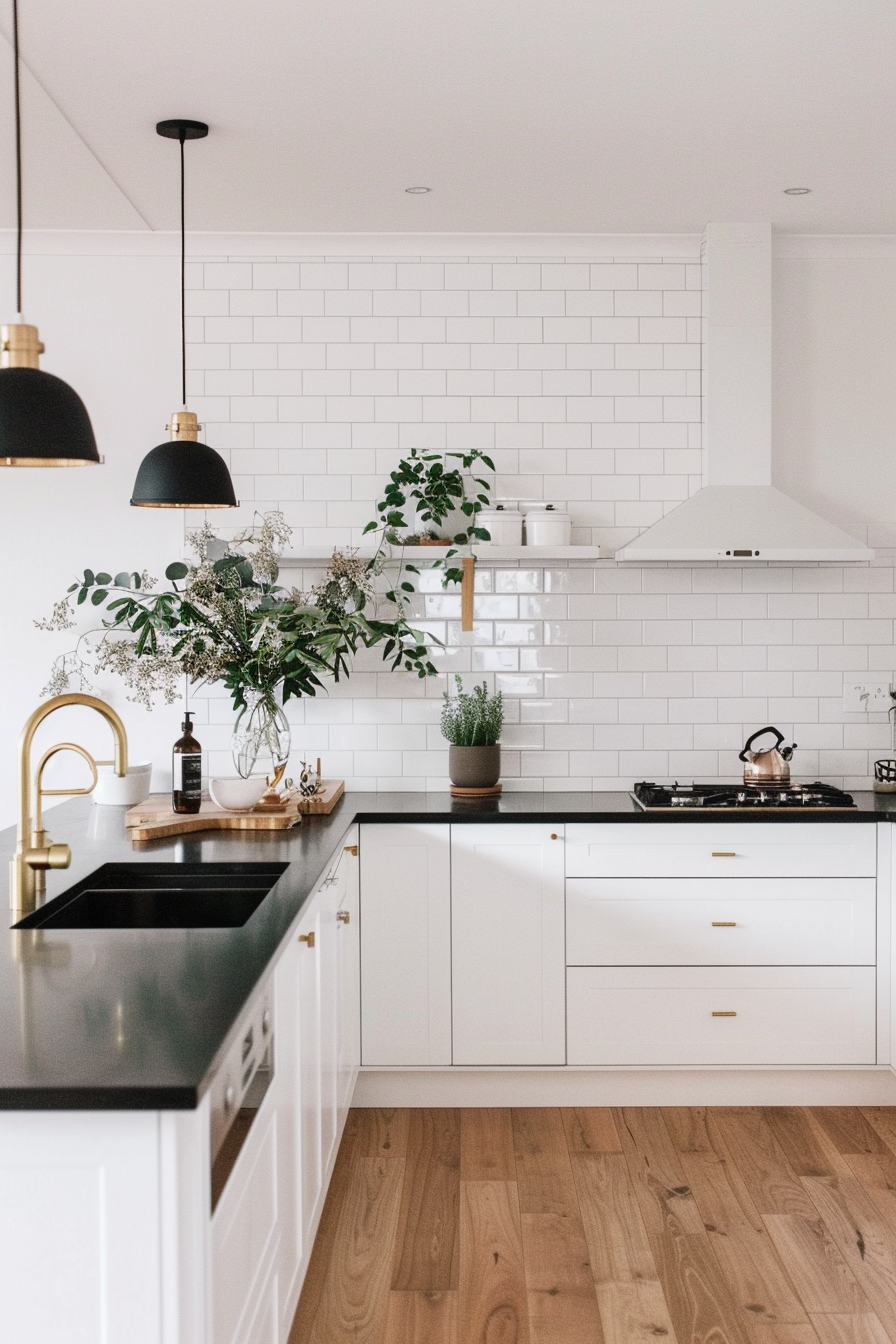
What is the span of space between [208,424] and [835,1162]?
128 inches

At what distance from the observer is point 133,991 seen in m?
1.82

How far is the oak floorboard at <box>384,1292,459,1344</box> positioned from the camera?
2.56 metres

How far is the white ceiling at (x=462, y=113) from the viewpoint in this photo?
2.67 metres

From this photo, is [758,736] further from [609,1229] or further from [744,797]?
[609,1229]

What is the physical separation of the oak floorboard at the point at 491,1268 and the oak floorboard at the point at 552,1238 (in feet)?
0.09

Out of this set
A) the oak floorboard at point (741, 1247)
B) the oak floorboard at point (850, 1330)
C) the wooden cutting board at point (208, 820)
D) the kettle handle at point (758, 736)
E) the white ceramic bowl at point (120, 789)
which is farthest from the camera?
the kettle handle at point (758, 736)

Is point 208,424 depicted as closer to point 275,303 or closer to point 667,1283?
point 275,303

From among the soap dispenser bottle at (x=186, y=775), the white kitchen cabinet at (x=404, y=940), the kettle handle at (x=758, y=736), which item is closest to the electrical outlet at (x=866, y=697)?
the kettle handle at (x=758, y=736)

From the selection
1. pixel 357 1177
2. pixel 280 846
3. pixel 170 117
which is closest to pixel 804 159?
pixel 170 117

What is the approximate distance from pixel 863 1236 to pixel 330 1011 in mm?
1487

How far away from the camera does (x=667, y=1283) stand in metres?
2.76

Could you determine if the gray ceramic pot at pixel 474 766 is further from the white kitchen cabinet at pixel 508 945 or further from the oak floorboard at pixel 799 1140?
the oak floorboard at pixel 799 1140

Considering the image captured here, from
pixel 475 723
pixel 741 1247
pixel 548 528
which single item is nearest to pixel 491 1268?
pixel 741 1247

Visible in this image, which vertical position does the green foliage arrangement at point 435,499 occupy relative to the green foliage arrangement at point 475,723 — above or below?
above
